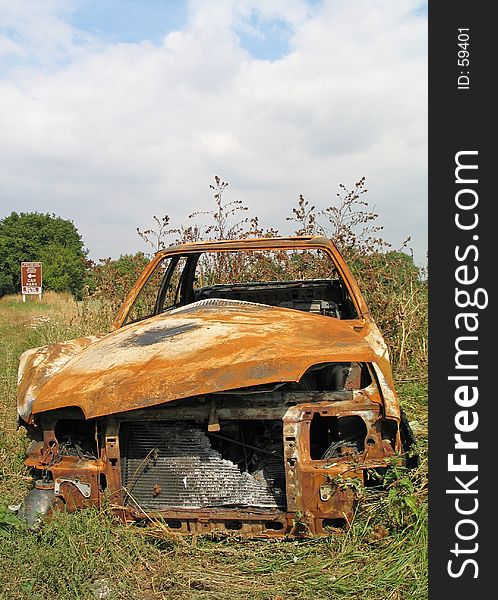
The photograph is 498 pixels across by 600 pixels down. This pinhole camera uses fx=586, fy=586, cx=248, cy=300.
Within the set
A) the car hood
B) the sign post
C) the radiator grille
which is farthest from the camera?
the sign post

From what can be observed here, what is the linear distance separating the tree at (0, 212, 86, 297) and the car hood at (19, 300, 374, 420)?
1575 inches

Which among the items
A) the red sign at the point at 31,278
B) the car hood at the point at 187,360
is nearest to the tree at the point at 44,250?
the red sign at the point at 31,278

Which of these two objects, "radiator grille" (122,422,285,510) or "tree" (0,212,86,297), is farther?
"tree" (0,212,86,297)

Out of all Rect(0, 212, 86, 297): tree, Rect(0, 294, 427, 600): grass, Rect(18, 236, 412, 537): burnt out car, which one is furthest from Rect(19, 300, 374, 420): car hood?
Rect(0, 212, 86, 297): tree

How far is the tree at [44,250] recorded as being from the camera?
4275cm

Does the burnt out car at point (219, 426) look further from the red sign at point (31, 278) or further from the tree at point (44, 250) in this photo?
the tree at point (44, 250)

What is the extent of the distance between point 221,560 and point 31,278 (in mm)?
34140

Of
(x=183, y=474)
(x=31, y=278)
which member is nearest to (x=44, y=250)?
(x=31, y=278)

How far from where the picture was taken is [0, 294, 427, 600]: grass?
2.47 meters

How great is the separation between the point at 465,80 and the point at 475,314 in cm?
124

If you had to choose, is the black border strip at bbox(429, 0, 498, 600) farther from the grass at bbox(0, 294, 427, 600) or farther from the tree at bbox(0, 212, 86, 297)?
the tree at bbox(0, 212, 86, 297)

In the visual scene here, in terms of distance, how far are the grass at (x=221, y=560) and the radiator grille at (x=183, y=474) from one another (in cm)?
18

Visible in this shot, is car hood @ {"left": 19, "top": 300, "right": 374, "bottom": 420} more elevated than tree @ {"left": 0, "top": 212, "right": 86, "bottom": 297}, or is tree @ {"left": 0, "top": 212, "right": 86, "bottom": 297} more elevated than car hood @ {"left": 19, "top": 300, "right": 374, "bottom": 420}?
tree @ {"left": 0, "top": 212, "right": 86, "bottom": 297}

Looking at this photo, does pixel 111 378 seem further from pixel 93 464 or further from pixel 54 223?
pixel 54 223
